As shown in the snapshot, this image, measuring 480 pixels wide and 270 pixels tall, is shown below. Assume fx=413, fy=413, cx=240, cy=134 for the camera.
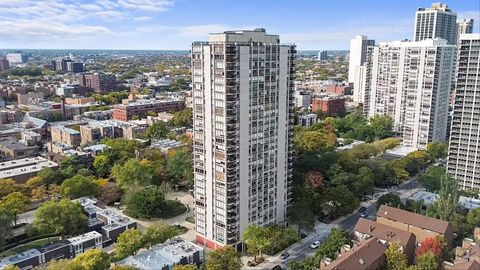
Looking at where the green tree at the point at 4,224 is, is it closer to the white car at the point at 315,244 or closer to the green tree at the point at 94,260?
the green tree at the point at 94,260

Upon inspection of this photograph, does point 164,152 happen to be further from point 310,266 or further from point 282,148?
point 310,266

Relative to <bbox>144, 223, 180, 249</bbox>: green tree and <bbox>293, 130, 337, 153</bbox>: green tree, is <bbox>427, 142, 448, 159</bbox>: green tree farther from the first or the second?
<bbox>144, 223, 180, 249</bbox>: green tree

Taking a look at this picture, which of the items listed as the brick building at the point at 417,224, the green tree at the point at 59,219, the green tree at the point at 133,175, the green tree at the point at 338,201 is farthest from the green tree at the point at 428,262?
the green tree at the point at 133,175

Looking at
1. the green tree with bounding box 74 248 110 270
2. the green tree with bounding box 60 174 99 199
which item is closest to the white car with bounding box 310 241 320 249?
the green tree with bounding box 74 248 110 270

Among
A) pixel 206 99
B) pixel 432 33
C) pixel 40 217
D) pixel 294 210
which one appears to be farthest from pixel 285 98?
pixel 432 33

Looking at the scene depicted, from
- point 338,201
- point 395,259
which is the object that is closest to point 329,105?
point 338,201
